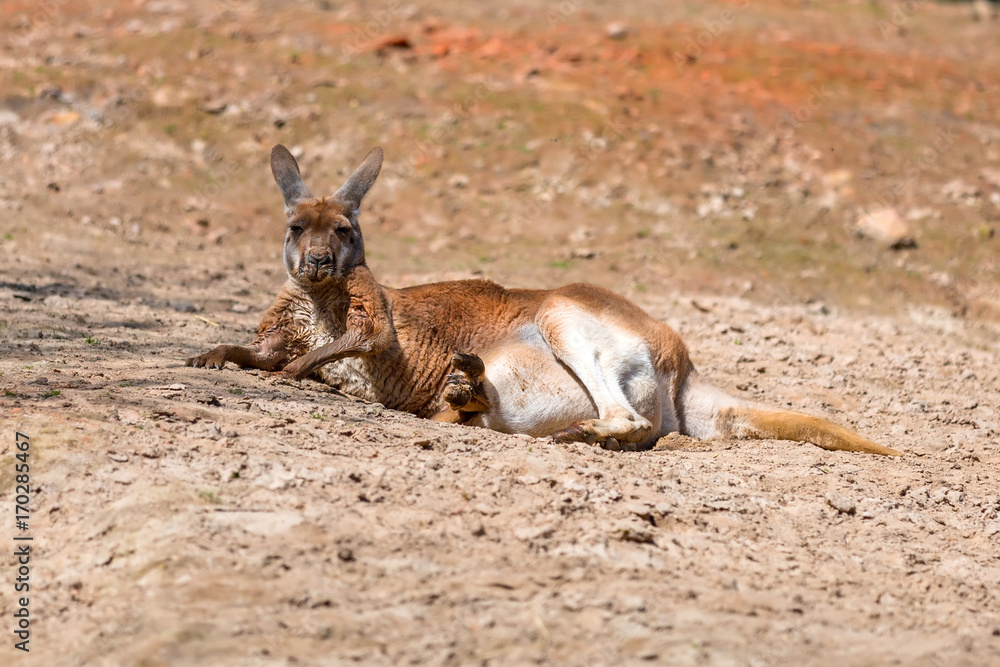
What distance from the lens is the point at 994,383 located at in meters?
7.52

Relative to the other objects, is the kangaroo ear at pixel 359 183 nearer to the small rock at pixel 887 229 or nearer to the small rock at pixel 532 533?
the small rock at pixel 532 533

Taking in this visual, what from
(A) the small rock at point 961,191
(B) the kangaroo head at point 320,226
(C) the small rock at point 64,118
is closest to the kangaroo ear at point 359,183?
(B) the kangaroo head at point 320,226

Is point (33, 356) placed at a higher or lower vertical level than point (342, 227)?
lower

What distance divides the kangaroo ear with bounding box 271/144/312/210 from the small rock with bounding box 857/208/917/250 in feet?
20.2

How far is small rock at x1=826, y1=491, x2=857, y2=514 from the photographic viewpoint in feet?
15.8

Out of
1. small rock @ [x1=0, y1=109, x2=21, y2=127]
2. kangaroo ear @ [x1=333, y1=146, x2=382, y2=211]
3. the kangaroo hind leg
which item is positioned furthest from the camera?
small rock @ [x1=0, y1=109, x2=21, y2=127]

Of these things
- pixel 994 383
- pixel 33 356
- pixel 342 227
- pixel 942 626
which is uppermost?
pixel 342 227

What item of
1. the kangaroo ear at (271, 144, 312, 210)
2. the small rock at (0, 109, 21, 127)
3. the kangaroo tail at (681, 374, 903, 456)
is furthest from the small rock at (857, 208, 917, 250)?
the small rock at (0, 109, 21, 127)

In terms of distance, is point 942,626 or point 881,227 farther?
point 881,227

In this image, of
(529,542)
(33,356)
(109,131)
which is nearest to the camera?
(529,542)

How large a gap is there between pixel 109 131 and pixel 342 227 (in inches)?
239

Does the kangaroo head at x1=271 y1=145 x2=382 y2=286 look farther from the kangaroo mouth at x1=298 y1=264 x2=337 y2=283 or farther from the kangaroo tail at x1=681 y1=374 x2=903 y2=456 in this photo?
the kangaroo tail at x1=681 y1=374 x2=903 y2=456

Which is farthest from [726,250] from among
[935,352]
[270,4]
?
[270,4]

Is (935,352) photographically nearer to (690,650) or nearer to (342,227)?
(342,227)
